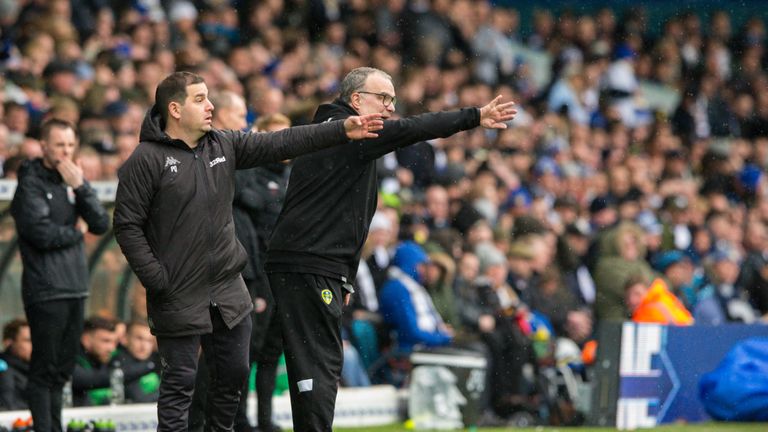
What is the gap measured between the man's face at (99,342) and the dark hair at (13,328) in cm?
51

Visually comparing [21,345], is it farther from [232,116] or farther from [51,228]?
[232,116]

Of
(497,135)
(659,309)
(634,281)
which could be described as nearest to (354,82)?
(659,309)

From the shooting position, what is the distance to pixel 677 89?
24.0 m

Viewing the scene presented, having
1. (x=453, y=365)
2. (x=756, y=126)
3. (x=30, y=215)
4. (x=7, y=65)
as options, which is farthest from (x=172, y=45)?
(x=756, y=126)

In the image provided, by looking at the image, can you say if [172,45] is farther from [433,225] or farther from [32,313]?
[32,313]

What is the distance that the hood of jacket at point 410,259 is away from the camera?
13.1m

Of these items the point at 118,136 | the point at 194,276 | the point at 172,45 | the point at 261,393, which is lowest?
the point at 261,393

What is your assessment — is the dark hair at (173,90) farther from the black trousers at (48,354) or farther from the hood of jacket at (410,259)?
the hood of jacket at (410,259)

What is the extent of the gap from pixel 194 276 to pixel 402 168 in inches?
327

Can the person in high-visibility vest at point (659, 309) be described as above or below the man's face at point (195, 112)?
below

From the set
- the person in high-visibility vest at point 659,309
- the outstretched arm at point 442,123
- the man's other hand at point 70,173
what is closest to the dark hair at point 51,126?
the man's other hand at point 70,173

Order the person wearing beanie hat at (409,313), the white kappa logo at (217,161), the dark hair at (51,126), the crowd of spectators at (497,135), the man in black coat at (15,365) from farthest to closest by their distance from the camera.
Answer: the crowd of spectators at (497,135) < the person wearing beanie hat at (409,313) < the man in black coat at (15,365) < the dark hair at (51,126) < the white kappa logo at (217,161)

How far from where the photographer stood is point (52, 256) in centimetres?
905

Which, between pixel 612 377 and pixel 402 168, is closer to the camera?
pixel 612 377
